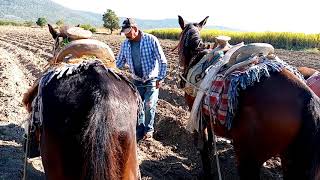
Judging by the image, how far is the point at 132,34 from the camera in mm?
5906

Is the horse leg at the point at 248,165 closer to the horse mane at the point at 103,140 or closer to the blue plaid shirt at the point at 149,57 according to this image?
the horse mane at the point at 103,140

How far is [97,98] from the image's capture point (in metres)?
2.80

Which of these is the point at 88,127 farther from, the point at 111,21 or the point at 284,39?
the point at 111,21

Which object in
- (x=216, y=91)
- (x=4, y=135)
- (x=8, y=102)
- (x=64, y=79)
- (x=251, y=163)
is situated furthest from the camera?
(x=8, y=102)

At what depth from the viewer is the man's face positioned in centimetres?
587

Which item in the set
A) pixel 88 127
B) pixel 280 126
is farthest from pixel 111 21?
pixel 88 127

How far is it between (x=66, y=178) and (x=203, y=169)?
2966 millimetres

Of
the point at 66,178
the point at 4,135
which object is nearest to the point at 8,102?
the point at 4,135

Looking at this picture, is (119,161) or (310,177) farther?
(310,177)

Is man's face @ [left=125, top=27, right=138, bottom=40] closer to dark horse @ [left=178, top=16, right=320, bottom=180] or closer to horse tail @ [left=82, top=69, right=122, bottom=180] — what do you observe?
dark horse @ [left=178, top=16, right=320, bottom=180]

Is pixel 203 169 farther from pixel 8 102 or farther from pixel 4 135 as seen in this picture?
pixel 8 102

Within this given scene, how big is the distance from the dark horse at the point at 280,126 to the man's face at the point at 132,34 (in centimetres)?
250

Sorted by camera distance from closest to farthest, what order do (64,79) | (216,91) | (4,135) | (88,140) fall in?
1. (88,140)
2. (64,79)
3. (216,91)
4. (4,135)

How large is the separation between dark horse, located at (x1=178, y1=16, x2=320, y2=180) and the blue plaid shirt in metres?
2.45
